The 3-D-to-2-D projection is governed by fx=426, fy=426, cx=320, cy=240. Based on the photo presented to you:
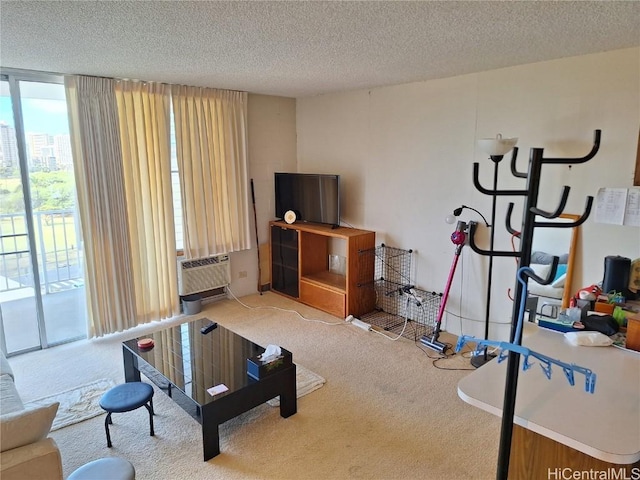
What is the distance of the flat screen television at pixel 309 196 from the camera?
4.59 metres

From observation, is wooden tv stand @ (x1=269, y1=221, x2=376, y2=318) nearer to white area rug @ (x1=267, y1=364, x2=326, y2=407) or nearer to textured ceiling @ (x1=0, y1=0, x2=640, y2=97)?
white area rug @ (x1=267, y1=364, x2=326, y2=407)

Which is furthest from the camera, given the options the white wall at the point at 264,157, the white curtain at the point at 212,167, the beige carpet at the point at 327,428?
the white wall at the point at 264,157

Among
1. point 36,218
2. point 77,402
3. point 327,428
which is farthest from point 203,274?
point 327,428

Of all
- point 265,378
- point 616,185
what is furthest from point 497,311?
point 265,378

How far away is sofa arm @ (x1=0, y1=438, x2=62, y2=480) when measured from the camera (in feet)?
5.10

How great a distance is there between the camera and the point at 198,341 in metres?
3.08

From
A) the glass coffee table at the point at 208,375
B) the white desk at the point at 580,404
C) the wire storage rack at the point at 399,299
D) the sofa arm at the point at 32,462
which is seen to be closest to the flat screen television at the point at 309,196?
the wire storage rack at the point at 399,299

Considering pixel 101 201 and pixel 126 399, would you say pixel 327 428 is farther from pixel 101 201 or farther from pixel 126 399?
pixel 101 201

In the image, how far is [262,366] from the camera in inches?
103

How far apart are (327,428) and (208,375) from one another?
809 millimetres

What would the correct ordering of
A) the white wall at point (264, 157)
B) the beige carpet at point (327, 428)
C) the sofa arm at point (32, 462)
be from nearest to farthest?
the sofa arm at point (32, 462) → the beige carpet at point (327, 428) → the white wall at point (264, 157)

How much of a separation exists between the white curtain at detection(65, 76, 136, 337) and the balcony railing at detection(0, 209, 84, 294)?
19 centimetres

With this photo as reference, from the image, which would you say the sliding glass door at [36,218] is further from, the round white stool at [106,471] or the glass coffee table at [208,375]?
the round white stool at [106,471]

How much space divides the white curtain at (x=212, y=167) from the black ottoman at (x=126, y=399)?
209 centimetres
